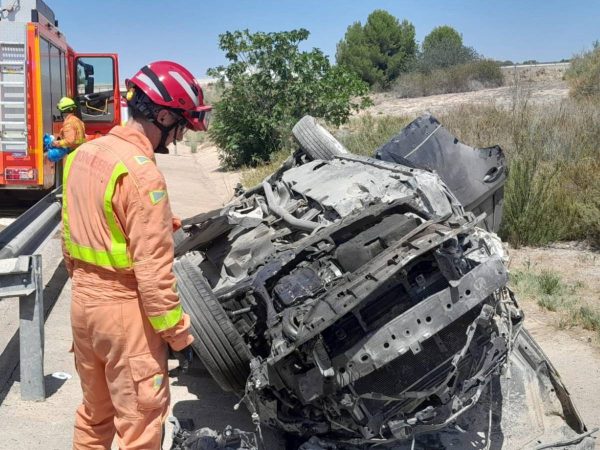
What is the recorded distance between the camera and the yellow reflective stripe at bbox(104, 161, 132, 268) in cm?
272

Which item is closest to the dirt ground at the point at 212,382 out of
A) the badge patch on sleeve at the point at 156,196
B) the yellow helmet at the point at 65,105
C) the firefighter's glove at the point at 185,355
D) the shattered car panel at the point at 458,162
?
the firefighter's glove at the point at 185,355

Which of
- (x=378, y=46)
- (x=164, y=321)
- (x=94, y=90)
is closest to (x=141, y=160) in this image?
(x=164, y=321)

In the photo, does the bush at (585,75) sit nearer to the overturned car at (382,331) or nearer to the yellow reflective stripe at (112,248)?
the overturned car at (382,331)

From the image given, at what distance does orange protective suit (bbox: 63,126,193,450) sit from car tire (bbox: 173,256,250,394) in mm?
Result: 767

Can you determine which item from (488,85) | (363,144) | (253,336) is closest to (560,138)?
(363,144)

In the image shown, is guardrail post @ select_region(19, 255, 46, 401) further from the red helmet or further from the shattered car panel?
the shattered car panel

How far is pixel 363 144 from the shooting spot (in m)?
11.5

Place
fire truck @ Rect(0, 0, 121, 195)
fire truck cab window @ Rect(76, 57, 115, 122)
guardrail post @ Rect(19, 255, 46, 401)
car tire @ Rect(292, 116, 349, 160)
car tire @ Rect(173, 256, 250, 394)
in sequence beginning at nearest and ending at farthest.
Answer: car tire @ Rect(173, 256, 250, 394) → guardrail post @ Rect(19, 255, 46, 401) → car tire @ Rect(292, 116, 349, 160) → fire truck @ Rect(0, 0, 121, 195) → fire truck cab window @ Rect(76, 57, 115, 122)

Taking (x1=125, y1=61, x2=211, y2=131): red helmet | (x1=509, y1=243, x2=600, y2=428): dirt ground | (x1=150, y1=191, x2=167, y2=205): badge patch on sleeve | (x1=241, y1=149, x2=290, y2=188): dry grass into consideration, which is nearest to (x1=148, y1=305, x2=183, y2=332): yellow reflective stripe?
(x1=150, y1=191, x2=167, y2=205): badge patch on sleeve

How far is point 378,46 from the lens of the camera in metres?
43.5

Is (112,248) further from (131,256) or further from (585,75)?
(585,75)

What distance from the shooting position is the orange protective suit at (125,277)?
2.71 m

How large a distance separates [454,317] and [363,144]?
830 cm

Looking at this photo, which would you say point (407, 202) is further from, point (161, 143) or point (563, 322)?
point (563, 322)
